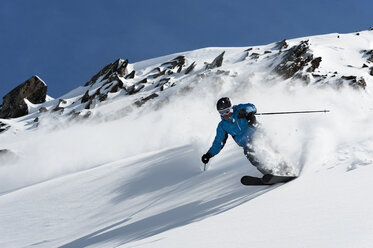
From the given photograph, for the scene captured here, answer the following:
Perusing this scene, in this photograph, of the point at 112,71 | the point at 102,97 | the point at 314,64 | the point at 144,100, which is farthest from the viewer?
the point at 112,71

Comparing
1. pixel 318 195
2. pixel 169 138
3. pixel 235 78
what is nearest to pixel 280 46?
pixel 235 78

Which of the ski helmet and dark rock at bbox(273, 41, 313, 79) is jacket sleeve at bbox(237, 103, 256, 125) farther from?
dark rock at bbox(273, 41, 313, 79)

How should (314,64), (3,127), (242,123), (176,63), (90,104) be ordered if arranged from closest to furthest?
1. (242,123)
2. (314,64)
3. (3,127)
4. (90,104)
5. (176,63)

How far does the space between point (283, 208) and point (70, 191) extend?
551cm

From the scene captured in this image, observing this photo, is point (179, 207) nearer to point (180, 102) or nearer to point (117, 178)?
point (117, 178)

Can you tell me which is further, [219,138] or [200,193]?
[219,138]

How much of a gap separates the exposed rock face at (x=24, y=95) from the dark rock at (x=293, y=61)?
32.1 m

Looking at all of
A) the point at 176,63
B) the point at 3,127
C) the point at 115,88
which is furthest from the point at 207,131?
the point at 176,63

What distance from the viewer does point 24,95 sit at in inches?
1855

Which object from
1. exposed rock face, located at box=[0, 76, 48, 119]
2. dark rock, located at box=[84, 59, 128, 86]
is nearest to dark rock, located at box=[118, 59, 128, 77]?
dark rock, located at box=[84, 59, 128, 86]

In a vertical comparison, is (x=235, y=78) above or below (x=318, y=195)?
above

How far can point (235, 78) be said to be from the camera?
31422mm

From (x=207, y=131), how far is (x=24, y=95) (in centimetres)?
3863

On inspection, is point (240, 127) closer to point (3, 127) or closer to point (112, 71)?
point (3, 127)
